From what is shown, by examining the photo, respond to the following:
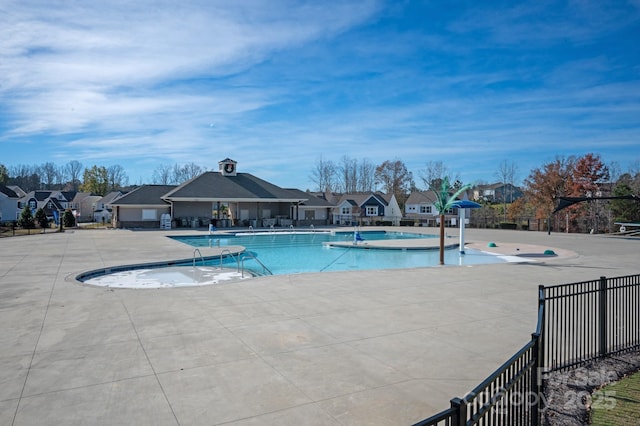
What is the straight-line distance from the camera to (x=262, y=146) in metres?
43.6

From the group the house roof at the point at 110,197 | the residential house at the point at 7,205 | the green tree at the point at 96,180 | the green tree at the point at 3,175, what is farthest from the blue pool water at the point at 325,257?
the green tree at the point at 3,175

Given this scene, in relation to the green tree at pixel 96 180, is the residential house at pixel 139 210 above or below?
below

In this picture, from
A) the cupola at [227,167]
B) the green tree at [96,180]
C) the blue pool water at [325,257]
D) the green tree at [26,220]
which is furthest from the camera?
the green tree at [96,180]

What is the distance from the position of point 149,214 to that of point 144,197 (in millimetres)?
1624

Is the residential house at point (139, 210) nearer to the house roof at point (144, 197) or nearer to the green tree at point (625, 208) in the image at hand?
the house roof at point (144, 197)

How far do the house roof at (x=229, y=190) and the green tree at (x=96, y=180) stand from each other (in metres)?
42.1

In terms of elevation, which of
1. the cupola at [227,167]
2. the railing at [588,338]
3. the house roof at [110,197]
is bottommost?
the railing at [588,338]

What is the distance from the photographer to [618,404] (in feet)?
14.0

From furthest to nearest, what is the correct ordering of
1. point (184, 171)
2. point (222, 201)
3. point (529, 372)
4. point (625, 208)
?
point (184, 171) → point (222, 201) → point (625, 208) → point (529, 372)

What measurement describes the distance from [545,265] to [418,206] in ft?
154

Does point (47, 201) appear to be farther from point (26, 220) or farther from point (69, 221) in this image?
point (26, 220)

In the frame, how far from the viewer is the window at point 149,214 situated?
34.9 meters

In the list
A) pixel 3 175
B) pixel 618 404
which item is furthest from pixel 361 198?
pixel 3 175

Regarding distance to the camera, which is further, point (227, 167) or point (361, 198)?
point (361, 198)
